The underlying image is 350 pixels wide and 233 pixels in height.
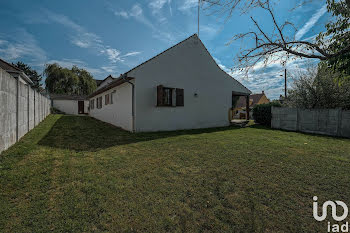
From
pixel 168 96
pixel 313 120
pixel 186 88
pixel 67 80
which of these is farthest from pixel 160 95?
pixel 67 80

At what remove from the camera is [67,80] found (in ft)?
84.7

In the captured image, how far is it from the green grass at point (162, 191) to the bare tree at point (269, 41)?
7.08ft

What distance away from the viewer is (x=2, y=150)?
3592mm

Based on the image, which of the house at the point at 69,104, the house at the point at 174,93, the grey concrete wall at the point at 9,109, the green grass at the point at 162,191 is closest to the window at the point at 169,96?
the house at the point at 174,93

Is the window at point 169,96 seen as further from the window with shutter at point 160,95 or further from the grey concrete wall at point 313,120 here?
the grey concrete wall at point 313,120

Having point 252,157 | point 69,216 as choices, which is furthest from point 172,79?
point 69,216

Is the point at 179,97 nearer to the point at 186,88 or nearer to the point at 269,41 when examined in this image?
the point at 186,88

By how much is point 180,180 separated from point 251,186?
126cm

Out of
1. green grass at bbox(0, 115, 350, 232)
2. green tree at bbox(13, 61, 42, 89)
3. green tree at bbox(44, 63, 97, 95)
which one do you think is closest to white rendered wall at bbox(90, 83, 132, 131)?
green grass at bbox(0, 115, 350, 232)

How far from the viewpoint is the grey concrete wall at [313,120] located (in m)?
8.62

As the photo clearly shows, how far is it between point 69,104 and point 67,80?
4.86m

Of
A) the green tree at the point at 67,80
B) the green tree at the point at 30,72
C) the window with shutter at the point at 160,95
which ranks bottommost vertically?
the window with shutter at the point at 160,95

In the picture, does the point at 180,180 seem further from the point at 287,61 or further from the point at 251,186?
the point at 287,61

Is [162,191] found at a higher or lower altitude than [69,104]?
lower
